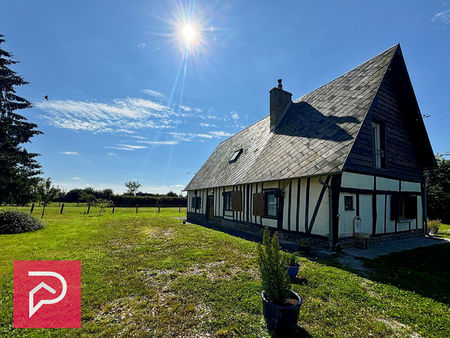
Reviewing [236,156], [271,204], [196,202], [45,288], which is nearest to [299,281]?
[45,288]

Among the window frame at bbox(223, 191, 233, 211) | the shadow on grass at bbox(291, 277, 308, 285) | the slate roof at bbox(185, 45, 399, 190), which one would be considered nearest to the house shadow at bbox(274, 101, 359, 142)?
the slate roof at bbox(185, 45, 399, 190)

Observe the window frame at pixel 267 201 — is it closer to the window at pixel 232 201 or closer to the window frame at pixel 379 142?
the window at pixel 232 201

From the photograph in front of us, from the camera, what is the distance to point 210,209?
15.0m

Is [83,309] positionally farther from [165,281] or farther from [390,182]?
[390,182]

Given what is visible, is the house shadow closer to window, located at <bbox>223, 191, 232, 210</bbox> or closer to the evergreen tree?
window, located at <bbox>223, 191, 232, 210</bbox>

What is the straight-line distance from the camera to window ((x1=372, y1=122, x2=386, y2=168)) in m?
8.36

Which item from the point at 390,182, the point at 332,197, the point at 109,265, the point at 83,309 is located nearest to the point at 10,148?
the point at 109,265

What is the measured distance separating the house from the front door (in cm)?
249

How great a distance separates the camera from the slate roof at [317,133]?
7.16 m

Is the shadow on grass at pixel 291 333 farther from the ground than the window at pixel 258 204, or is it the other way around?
the window at pixel 258 204

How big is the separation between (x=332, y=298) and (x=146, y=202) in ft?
112

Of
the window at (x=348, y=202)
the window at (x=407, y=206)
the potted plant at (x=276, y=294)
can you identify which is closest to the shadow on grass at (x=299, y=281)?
the potted plant at (x=276, y=294)

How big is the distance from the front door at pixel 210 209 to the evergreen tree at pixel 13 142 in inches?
622

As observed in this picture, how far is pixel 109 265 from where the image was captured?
5020 millimetres
